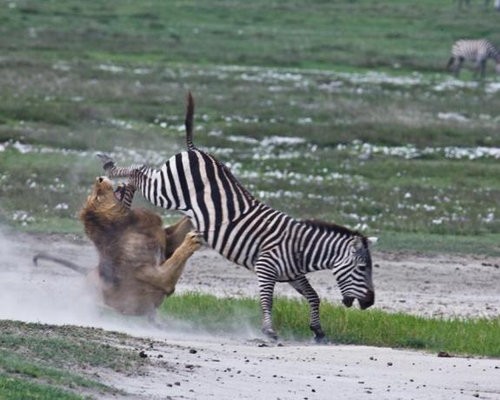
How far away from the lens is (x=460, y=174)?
2584cm

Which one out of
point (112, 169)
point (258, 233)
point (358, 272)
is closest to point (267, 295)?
point (258, 233)

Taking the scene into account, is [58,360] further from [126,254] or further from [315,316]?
[315,316]

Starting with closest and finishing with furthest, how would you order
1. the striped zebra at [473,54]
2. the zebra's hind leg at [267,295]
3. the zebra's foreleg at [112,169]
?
1. the zebra's hind leg at [267,295]
2. the zebra's foreleg at [112,169]
3. the striped zebra at [473,54]

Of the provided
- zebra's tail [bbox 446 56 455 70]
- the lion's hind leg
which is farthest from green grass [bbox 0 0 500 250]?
the lion's hind leg

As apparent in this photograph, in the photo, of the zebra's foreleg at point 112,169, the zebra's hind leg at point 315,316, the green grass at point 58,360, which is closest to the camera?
the green grass at point 58,360

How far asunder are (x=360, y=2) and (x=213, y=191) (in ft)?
153

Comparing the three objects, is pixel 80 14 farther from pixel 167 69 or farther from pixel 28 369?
pixel 28 369

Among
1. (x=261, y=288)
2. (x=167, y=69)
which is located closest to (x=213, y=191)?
(x=261, y=288)

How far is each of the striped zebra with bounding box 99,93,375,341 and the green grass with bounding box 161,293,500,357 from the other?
0.84ft

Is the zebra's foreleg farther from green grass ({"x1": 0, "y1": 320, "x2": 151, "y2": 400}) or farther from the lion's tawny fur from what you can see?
green grass ({"x1": 0, "y1": 320, "x2": 151, "y2": 400})

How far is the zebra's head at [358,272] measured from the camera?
45.9ft

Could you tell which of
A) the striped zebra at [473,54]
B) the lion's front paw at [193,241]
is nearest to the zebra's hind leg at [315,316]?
the lion's front paw at [193,241]

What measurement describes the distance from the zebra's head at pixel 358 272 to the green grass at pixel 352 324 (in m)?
0.24

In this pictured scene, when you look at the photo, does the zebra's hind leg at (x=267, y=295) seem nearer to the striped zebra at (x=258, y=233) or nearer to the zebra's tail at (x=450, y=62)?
the striped zebra at (x=258, y=233)
